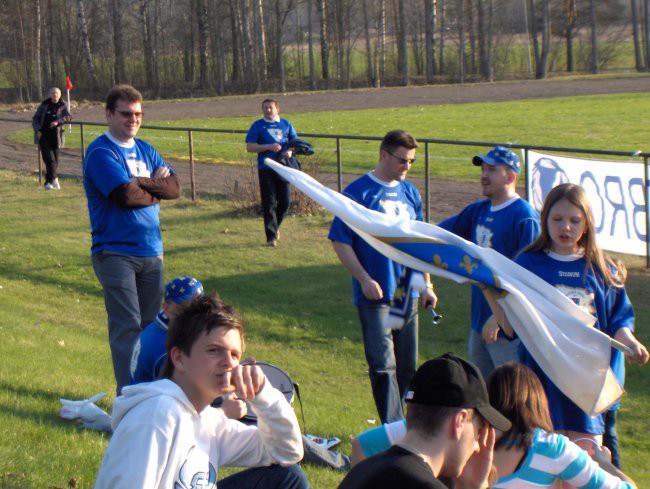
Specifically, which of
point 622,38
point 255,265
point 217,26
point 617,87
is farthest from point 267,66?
point 255,265

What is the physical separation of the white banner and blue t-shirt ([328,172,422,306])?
5.46 metres

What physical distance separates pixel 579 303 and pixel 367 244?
6.20 feet

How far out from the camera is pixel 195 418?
3564 mm

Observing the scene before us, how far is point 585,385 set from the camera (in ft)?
15.9

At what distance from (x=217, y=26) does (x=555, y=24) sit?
28.4m

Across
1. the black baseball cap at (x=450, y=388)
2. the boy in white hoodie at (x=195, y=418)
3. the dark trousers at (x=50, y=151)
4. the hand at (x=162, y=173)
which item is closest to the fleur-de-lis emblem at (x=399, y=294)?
the hand at (x=162, y=173)

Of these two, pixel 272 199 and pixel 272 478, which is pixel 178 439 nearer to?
pixel 272 478

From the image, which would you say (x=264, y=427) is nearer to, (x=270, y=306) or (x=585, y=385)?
(x=585, y=385)

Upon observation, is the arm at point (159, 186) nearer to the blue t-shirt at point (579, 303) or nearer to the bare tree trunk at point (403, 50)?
the blue t-shirt at point (579, 303)

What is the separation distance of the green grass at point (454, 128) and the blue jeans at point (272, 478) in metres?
17.6

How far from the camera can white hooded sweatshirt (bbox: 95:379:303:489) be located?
3318 mm

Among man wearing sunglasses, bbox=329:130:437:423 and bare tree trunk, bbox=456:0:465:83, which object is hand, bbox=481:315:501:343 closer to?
man wearing sunglasses, bbox=329:130:437:423

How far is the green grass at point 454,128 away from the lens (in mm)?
26141

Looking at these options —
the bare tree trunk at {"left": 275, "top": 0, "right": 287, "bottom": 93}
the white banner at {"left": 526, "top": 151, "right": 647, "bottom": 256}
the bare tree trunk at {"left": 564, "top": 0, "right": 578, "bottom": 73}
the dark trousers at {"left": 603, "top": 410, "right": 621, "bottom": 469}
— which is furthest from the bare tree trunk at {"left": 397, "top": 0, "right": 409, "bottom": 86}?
the dark trousers at {"left": 603, "top": 410, "right": 621, "bottom": 469}
